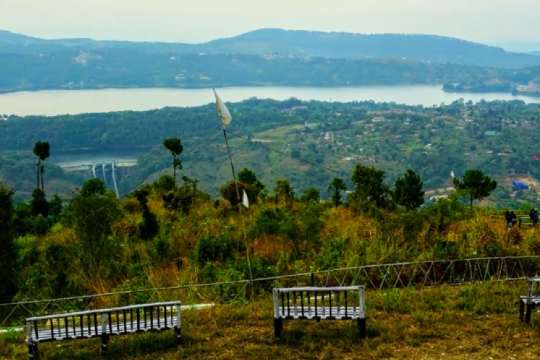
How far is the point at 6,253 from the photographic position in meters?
8.90

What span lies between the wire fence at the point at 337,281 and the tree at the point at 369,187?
6.50 meters

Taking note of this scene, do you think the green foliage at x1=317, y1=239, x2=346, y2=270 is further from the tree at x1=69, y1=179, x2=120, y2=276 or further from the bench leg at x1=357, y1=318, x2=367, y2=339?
the tree at x1=69, y1=179, x2=120, y2=276

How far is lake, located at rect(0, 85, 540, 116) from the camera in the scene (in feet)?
433

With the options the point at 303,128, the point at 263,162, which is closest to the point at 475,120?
the point at 303,128

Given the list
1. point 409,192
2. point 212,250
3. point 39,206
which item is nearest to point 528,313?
point 212,250

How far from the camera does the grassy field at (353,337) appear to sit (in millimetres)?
5816

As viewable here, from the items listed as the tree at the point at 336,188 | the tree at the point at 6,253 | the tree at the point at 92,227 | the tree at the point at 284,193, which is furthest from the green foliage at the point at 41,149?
the tree at the point at 6,253

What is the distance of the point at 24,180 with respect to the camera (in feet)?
200

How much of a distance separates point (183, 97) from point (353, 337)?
15419 cm

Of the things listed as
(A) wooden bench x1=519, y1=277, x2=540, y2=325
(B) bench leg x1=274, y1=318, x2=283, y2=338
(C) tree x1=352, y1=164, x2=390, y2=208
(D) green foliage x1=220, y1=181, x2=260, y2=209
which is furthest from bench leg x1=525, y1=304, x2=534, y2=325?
(D) green foliage x1=220, y1=181, x2=260, y2=209

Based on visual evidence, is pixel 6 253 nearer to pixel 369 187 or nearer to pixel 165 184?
pixel 165 184

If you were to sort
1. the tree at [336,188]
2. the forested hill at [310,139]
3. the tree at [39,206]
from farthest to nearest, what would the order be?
the forested hill at [310,139] < the tree at [39,206] < the tree at [336,188]

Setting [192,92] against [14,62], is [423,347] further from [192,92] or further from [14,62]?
[14,62]

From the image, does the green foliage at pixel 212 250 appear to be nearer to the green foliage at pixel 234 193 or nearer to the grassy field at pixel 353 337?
the grassy field at pixel 353 337
